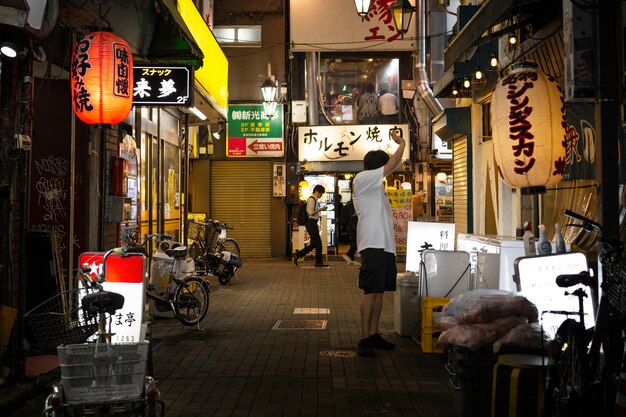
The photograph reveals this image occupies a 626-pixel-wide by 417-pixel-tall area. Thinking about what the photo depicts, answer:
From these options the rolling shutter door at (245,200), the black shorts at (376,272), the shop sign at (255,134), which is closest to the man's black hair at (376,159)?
the black shorts at (376,272)

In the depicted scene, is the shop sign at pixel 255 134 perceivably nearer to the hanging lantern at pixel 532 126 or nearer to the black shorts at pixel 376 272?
the black shorts at pixel 376 272

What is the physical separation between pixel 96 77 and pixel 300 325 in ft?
16.3

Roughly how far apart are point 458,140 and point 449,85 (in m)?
3.03

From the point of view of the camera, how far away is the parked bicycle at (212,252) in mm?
17484

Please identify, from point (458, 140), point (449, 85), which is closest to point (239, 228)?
point (458, 140)

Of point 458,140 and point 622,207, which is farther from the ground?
point 458,140

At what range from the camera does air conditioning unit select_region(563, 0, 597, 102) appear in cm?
596

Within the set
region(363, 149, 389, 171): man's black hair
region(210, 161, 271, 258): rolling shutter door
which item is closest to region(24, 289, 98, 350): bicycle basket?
region(363, 149, 389, 171): man's black hair

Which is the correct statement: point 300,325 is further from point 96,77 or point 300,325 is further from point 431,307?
point 96,77

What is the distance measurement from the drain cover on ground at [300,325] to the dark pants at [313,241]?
9.88 metres

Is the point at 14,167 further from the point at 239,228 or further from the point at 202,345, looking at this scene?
the point at 239,228

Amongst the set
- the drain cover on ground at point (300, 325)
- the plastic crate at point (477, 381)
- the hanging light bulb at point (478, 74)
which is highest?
the hanging light bulb at point (478, 74)

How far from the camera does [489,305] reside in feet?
20.0

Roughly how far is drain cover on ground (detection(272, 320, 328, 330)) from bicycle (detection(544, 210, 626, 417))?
6.43m
